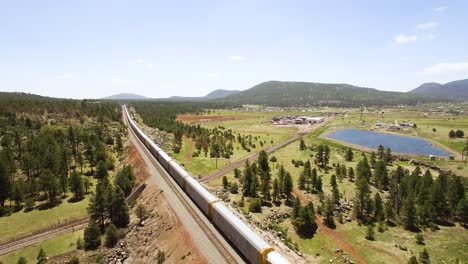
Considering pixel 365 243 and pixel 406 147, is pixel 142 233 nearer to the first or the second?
pixel 365 243

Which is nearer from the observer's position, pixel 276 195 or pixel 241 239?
pixel 241 239

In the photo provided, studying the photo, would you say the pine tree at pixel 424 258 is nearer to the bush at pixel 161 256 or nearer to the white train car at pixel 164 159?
the bush at pixel 161 256

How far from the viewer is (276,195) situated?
66.2 metres

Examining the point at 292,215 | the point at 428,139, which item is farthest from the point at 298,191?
the point at 428,139

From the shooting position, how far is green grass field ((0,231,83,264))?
1929 inches

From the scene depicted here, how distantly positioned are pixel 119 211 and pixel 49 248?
13236 mm

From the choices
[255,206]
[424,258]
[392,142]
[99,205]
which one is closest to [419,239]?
[424,258]

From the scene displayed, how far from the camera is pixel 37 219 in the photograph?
207 feet

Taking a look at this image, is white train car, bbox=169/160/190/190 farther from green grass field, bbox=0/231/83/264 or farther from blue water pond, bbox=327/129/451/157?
blue water pond, bbox=327/129/451/157

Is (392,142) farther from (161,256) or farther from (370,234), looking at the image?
(161,256)

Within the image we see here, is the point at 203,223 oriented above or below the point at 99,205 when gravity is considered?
above

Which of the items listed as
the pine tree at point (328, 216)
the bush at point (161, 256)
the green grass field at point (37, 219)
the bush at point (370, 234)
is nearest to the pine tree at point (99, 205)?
the green grass field at point (37, 219)

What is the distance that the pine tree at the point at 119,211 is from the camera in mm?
55000

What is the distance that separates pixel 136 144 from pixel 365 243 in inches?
3454
